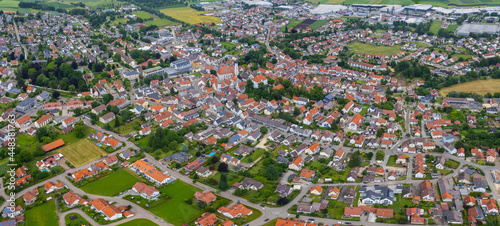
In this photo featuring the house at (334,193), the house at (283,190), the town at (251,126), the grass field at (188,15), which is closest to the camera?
the town at (251,126)

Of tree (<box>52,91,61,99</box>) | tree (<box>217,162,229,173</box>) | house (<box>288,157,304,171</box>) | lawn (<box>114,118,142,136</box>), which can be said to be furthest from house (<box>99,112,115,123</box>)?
house (<box>288,157,304,171</box>)

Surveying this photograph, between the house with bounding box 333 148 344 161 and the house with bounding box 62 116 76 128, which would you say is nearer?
the house with bounding box 333 148 344 161

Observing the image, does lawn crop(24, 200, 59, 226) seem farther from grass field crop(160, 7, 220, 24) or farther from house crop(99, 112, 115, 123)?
grass field crop(160, 7, 220, 24)

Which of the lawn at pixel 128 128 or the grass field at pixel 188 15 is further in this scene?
the grass field at pixel 188 15

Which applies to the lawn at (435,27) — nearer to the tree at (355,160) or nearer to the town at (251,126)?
the town at (251,126)

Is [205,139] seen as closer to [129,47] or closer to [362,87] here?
[362,87]

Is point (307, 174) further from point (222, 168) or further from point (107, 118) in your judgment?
point (107, 118)

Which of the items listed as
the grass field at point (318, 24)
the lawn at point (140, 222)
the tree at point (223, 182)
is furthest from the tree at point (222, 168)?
the grass field at point (318, 24)

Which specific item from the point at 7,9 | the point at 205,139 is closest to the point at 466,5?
the point at 205,139
